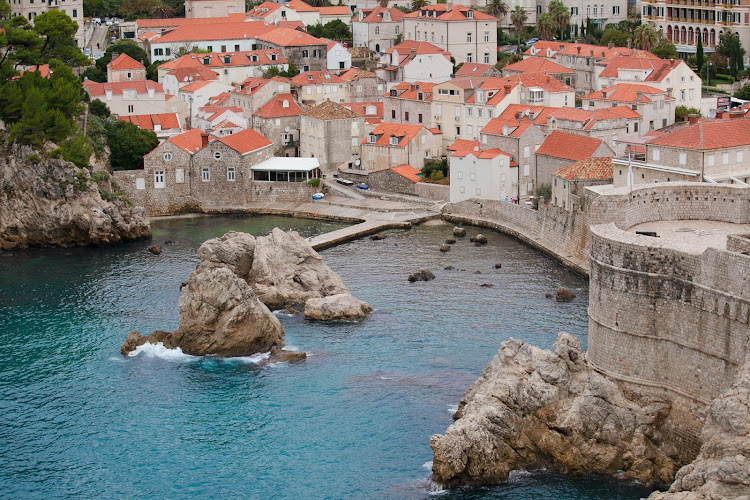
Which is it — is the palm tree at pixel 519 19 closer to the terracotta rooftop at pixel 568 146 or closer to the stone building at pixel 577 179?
the terracotta rooftop at pixel 568 146

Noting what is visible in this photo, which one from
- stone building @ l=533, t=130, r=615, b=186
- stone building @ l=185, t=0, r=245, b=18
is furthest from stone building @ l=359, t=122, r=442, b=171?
stone building @ l=185, t=0, r=245, b=18

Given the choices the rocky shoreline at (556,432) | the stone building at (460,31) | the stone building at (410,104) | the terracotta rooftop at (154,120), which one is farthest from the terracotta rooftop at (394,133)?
the rocky shoreline at (556,432)

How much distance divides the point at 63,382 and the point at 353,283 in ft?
65.9

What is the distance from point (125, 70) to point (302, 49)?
18326 mm

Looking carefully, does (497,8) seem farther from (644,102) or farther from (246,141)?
(246,141)

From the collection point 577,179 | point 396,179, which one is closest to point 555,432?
Answer: point 577,179

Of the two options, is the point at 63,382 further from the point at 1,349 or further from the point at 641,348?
the point at 641,348

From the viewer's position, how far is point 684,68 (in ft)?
342

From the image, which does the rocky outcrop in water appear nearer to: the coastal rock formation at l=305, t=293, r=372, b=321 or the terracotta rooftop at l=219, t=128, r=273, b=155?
the coastal rock formation at l=305, t=293, r=372, b=321

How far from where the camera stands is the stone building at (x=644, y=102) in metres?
96.9

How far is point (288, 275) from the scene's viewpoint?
70.9 metres

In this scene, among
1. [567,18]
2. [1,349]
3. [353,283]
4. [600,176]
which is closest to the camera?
[1,349]

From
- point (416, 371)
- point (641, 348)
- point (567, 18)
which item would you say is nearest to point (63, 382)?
point (416, 371)

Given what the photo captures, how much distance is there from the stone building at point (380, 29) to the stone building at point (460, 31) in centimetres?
727
